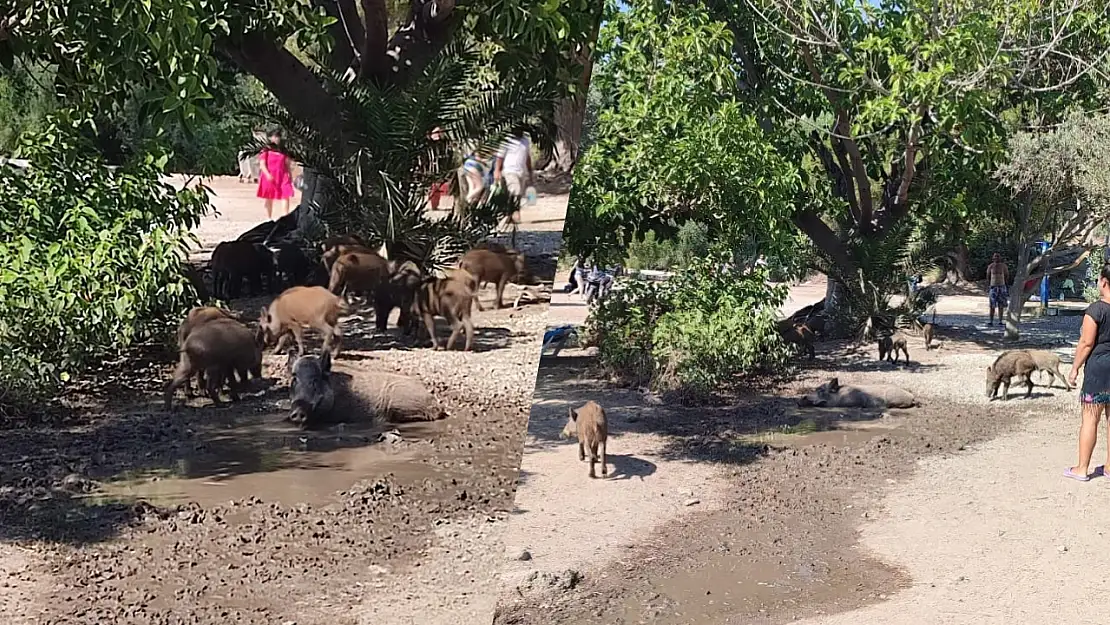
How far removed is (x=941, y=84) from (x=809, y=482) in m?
0.86

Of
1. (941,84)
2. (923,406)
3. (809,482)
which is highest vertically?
(941,84)

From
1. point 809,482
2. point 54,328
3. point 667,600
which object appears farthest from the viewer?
point 809,482

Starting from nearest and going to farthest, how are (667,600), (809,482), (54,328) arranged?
1. (54,328)
2. (667,600)
3. (809,482)

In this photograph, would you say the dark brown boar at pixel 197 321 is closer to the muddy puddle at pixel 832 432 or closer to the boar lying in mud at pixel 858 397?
the muddy puddle at pixel 832 432

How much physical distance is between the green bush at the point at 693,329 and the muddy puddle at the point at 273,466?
1.64 ft

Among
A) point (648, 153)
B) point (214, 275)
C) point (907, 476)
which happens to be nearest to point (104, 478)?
point (214, 275)

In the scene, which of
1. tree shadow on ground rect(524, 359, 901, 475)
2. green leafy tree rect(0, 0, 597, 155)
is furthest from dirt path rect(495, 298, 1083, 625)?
green leafy tree rect(0, 0, 597, 155)

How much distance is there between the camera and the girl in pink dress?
205 centimetres

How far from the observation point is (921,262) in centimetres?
226

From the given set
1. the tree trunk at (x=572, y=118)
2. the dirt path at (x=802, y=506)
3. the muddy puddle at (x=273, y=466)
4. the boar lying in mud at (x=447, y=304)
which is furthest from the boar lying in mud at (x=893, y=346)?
the muddy puddle at (x=273, y=466)

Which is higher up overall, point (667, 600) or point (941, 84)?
point (941, 84)

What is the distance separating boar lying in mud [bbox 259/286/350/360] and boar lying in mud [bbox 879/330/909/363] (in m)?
1.13

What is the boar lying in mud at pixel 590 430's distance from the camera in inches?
90.4

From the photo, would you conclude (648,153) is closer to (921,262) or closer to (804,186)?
(804,186)
